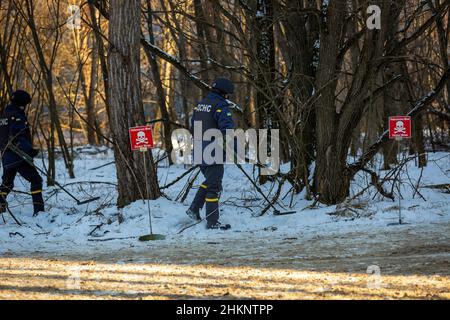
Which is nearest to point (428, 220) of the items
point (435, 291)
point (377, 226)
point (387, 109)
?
point (377, 226)

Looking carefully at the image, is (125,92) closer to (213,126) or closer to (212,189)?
(213,126)

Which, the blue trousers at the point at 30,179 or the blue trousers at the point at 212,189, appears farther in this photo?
the blue trousers at the point at 30,179

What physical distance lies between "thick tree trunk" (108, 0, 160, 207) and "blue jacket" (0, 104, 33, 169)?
167cm

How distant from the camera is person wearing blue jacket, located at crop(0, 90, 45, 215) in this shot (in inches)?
452

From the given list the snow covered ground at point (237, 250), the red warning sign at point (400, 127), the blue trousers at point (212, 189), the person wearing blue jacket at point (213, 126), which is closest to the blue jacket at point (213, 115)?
the person wearing blue jacket at point (213, 126)

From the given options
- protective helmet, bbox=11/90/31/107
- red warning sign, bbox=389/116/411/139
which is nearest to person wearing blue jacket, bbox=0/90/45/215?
protective helmet, bbox=11/90/31/107

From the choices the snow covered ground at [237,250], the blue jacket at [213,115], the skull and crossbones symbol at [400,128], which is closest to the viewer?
the snow covered ground at [237,250]

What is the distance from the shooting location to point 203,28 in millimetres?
17375

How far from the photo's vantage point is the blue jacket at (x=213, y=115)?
9.89 metres

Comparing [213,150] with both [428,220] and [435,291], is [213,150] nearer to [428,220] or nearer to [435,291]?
[428,220]

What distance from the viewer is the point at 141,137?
9.61 m

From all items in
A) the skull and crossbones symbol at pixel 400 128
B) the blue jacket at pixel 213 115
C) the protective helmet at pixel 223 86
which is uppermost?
the protective helmet at pixel 223 86

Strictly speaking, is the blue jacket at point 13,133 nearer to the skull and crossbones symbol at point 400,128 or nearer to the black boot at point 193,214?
the black boot at point 193,214

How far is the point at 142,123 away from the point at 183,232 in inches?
79.9
